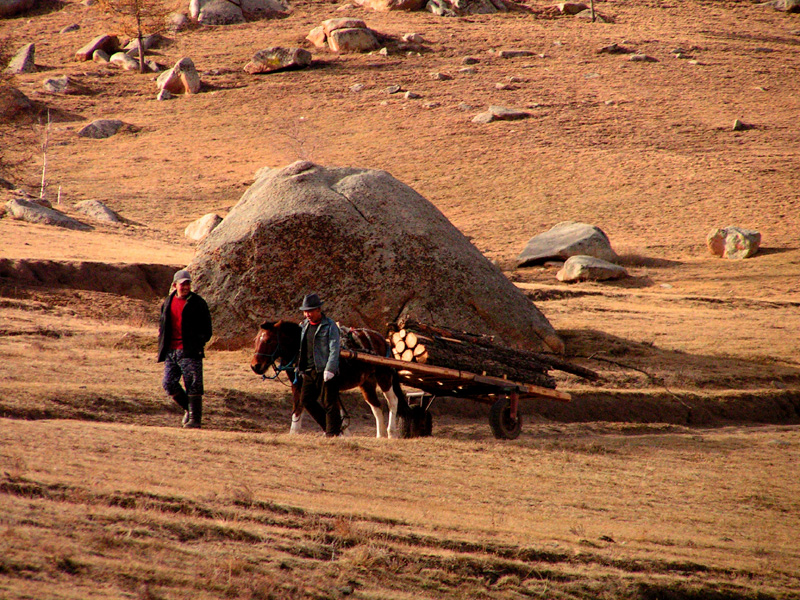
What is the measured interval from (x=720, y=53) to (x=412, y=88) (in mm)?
17366

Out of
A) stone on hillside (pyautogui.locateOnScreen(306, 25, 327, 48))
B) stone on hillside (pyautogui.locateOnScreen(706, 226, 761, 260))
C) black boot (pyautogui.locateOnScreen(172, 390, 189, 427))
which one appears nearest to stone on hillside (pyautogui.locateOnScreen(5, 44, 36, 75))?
stone on hillside (pyautogui.locateOnScreen(306, 25, 327, 48))

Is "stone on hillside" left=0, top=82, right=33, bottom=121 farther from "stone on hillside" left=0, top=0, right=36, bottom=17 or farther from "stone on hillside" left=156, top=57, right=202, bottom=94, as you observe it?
"stone on hillside" left=0, top=0, right=36, bottom=17

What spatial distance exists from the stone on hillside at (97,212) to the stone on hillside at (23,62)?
22.9 metres

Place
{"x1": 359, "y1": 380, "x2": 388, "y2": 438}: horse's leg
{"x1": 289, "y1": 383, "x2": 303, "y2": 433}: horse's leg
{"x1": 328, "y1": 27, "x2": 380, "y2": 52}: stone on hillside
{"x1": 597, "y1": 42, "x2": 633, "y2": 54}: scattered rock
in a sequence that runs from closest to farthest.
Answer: {"x1": 289, "y1": 383, "x2": 303, "y2": 433}: horse's leg
{"x1": 359, "y1": 380, "x2": 388, "y2": 438}: horse's leg
{"x1": 597, "y1": 42, "x2": 633, "y2": 54}: scattered rock
{"x1": 328, "y1": 27, "x2": 380, "y2": 52}: stone on hillside

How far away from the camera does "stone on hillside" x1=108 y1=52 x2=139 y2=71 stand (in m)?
46.3

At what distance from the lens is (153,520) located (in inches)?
181

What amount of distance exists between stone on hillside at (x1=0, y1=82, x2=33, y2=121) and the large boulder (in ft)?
78.4

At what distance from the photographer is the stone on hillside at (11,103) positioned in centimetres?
3294

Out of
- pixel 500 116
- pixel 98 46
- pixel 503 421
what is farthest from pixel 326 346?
pixel 98 46

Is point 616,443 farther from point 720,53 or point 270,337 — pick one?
point 720,53

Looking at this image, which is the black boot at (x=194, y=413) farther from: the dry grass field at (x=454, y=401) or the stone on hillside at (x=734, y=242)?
the stone on hillside at (x=734, y=242)

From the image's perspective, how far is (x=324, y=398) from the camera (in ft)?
28.0

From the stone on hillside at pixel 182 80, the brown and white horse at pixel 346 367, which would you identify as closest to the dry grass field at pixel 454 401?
the brown and white horse at pixel 346 367

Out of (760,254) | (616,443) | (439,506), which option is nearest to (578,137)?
(760,254)
